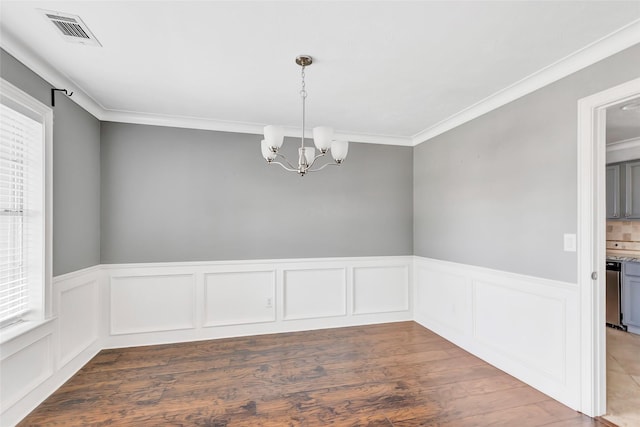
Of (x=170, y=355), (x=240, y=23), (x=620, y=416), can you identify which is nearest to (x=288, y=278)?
(x=170, y=355)

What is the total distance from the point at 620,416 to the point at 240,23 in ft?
11.8

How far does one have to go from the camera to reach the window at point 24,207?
2.12m

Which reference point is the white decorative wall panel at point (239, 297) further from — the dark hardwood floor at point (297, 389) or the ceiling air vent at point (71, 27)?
the ceiling air vent at point (71, 27)

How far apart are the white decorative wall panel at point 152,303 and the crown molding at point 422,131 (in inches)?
69.4

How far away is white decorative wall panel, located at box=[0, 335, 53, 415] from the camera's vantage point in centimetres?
202

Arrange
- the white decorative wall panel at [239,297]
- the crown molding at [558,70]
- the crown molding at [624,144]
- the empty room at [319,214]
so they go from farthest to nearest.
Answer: the crown molding at [624,144]
the white decorative wall panel at [239,297]
the empty room at [319,214]
the crown molding at [558,70]

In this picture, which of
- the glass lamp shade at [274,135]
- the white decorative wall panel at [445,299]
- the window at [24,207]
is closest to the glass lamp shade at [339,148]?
the glass lamp shade at [274,135]

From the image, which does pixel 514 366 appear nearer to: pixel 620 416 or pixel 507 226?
pixel 620 416

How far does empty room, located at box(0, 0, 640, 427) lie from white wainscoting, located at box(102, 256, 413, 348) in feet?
0.08

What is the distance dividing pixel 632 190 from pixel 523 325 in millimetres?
3014

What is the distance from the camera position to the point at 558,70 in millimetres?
2340

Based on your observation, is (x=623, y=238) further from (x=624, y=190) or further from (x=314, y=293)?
(x=314, y=293)

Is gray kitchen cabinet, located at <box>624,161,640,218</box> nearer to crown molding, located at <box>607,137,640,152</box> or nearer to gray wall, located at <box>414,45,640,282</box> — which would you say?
crown molding, located at <box>607,137,640,152</box>

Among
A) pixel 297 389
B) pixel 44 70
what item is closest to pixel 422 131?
pixel 297 389
